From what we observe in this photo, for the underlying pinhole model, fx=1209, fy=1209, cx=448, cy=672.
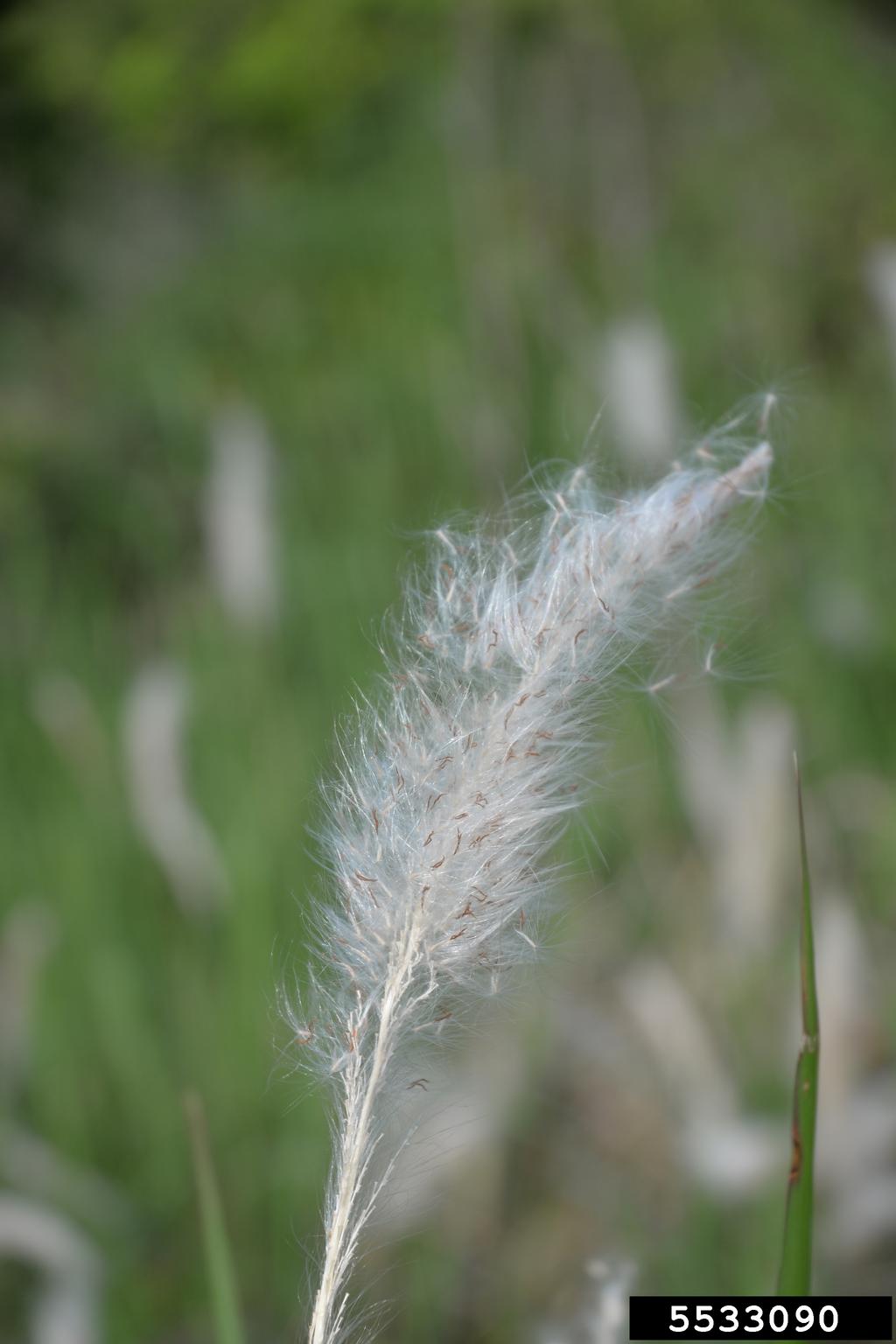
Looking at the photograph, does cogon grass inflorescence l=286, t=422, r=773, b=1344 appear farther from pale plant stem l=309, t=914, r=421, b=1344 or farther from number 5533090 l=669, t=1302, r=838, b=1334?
number 5533090 l=669, t=1302, r=838, b=1334

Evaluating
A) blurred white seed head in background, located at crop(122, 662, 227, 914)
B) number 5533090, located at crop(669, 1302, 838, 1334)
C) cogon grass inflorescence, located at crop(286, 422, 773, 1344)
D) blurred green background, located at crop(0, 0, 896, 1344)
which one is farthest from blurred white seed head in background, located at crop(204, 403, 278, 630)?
cogon grass inflorescence, located at crop(286, 422, 773, 1344)

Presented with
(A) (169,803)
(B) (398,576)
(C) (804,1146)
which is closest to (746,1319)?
(C) (804,1146)

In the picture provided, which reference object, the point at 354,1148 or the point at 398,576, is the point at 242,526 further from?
the point at 354,1148

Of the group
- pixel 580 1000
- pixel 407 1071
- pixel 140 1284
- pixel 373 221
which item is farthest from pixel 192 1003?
pixel 373 221

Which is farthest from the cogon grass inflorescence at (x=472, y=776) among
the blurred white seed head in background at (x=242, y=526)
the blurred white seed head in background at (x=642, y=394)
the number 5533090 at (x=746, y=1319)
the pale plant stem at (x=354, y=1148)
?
the blurred white seed head in background at (x=242, y=526)

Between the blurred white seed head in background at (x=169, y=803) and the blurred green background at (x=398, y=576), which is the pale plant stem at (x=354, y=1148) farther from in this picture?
the blurred white seed head in background at (x=169, y=803)

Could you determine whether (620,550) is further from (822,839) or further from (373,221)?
(373,221)

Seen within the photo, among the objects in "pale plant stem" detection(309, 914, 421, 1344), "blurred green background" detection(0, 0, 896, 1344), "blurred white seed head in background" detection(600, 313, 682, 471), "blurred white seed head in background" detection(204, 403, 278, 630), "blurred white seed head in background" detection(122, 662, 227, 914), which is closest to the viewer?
"pale plant stem" detection(309, 914, 421, 1344)
